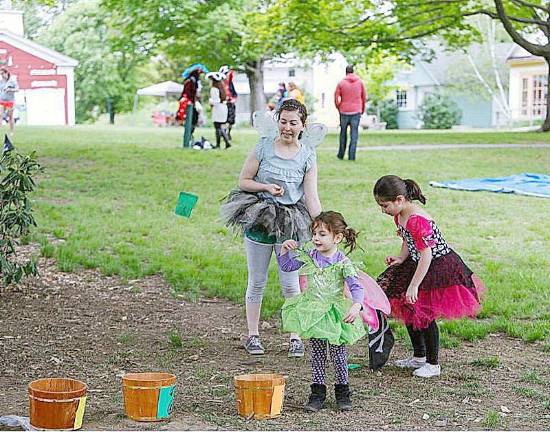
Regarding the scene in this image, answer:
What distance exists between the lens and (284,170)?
5.88 meters

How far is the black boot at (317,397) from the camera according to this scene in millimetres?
4833

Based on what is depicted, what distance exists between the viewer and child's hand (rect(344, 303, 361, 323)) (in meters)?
4.85

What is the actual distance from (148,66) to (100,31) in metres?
4.75

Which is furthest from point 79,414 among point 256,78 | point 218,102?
point 256,78

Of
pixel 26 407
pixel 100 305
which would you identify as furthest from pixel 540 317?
pixel 26 407

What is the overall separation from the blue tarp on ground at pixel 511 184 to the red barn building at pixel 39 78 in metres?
35.7

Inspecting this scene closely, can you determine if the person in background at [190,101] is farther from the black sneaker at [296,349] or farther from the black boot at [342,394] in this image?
the black boot at [342,394]

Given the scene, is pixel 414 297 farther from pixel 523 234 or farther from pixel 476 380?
pixel 523 234

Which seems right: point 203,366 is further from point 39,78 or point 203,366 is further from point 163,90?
point 163,90

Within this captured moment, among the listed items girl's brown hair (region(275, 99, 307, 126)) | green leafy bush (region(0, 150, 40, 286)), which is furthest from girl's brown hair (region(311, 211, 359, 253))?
green leafy bush (region(0, 150, 40, 286))

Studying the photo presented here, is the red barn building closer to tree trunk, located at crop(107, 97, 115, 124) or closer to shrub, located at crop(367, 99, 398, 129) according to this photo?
tree trunk, located at crop(107, 97, 115, 124)

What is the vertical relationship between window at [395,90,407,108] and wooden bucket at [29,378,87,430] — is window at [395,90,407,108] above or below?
above

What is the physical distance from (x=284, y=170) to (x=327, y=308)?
3.98 feet

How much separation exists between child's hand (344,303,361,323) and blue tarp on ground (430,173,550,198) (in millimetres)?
8982
